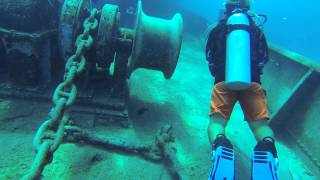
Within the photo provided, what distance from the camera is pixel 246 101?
3.69 metres

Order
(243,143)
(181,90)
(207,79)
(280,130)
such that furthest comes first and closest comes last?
(207,79) < (181,90) < (280,130) < (243,143)

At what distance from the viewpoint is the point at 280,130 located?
521 cm

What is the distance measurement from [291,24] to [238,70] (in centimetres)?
5592

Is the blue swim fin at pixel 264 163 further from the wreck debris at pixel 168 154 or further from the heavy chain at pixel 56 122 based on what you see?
the heavy chain at pixel 56 122

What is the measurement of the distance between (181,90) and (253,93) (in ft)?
8.97

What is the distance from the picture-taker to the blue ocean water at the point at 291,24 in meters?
36.8

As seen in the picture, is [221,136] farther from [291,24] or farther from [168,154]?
[291,24]

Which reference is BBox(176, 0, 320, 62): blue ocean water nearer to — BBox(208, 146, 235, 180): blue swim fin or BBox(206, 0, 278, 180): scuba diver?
BBox(206, 0, 278, 180): scuba diver

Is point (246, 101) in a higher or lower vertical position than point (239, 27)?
lower

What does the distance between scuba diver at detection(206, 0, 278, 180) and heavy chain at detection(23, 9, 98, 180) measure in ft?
4.77

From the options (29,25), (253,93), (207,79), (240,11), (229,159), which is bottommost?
(207,79)

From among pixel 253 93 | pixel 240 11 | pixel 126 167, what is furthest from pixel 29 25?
pixel 253 93

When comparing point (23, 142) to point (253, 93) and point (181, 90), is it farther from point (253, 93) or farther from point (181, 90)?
point (181, 90)

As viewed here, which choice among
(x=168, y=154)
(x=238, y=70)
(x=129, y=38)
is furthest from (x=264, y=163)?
(x=129, y=38)
